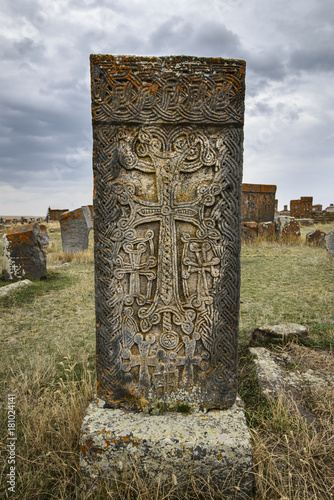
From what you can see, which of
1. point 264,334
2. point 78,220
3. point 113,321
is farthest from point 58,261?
point 113,321

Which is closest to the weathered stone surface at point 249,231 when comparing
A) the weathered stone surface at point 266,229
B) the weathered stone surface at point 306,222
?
the weathered stone surface at point 266,229

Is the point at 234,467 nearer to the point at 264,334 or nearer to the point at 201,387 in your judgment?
the point at 201,387

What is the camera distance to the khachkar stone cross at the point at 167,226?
187cm

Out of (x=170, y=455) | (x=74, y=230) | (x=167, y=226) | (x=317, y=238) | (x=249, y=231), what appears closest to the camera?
(x=170, y=455)

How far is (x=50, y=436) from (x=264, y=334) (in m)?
2.21

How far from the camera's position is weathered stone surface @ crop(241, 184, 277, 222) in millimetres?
12266

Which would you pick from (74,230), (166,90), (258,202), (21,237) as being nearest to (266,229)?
(258,202)

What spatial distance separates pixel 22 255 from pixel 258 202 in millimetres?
8305

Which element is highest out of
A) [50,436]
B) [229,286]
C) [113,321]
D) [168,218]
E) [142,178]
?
[142,178]

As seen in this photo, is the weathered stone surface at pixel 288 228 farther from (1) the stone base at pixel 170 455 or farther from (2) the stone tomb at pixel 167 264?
(1) the stone base at pixel 170 455

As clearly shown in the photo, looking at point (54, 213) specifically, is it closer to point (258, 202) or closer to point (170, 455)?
point (258, 202)

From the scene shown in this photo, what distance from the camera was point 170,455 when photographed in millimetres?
1807

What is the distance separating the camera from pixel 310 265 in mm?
7730

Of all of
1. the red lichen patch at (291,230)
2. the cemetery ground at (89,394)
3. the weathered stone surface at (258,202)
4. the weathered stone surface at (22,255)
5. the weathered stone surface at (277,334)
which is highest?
the weathered stone surface at (258,202)
